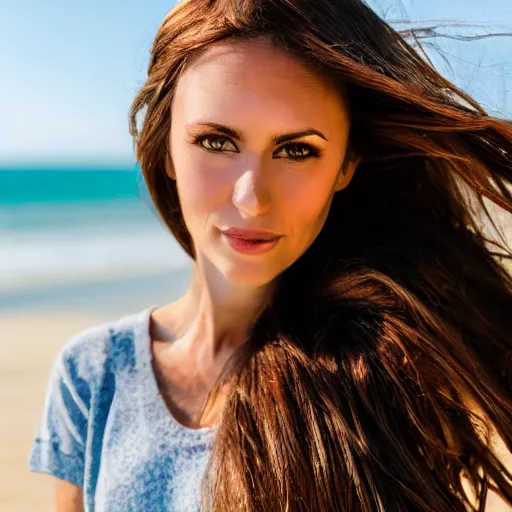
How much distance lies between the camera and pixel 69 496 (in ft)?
7.53

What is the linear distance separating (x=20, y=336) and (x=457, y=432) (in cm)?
501

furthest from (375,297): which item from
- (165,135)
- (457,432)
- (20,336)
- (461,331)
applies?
(20,336)

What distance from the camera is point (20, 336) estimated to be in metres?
6.37

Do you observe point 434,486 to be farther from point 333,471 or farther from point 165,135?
point 165,135

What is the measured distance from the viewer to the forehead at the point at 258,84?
1813 millimetres

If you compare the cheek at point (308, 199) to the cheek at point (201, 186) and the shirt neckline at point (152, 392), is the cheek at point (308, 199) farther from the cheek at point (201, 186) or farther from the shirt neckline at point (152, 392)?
the shirt neckline at point (152, 392)

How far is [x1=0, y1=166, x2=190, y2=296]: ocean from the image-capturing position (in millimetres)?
8758

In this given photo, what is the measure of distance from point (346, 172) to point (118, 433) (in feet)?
2.88

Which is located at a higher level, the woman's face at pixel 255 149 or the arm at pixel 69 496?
the woman's face at pixel 255 149

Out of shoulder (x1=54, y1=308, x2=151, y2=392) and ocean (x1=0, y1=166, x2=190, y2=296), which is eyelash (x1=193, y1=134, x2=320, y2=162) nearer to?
ocean (x1=0, y1=166, x2=190, y2=296)

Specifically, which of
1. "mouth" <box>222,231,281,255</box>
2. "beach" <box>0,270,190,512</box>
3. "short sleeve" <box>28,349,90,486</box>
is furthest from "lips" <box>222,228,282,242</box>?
"beach" <box>0,270,190,512</box>

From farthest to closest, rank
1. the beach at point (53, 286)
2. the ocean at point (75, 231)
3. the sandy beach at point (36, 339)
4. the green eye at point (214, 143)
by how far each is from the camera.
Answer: the ocean at point (75, 231), the beach at point (53, 286), the sandy beach at point (36, 339), the green eye at point (214, 143)

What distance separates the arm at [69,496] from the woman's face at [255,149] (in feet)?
2.64

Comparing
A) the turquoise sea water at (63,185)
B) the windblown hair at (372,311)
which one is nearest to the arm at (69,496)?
the windblown hair at (372,311)
